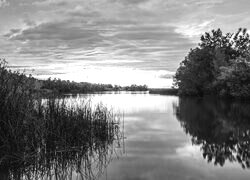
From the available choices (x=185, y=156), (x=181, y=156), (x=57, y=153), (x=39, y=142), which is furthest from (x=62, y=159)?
(x=185, y=156)

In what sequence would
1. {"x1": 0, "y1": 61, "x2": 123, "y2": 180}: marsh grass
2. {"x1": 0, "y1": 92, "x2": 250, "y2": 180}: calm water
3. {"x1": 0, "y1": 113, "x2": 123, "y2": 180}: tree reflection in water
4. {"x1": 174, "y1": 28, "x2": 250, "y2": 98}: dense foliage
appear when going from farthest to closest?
{"x1": 174, "y1": 28, "x2": 250, "y2": 98}: dense foliage < {"x1": 0, "y1": 92, "x2": 250, "y2": 180}: calm water < {"x1": 0, "y1": 61, "x2": 123, "y2": 180}: marsh grass < {"x1": 0, "y1": 113, "x2": 123, "y2": 180}: tree reflection in water

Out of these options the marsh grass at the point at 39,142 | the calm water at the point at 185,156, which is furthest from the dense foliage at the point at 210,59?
the marsh grass at the point at 39,142

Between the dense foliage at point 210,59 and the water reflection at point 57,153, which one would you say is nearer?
the water reflection at point 57,153

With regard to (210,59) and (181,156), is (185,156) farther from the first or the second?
(210,59)

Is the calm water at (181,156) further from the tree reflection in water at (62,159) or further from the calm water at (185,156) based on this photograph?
the tree reflection in water at (62,159)

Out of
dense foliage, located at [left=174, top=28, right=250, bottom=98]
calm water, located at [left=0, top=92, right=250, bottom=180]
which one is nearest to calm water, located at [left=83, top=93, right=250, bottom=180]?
calm water, located at [left=0, top=92, right=250, bottom=180]

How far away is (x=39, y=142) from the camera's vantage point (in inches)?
261

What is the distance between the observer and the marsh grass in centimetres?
567

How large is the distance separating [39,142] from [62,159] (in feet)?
2.64

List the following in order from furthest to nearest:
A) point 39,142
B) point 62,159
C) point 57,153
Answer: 1. point 57,153
2. point 39,142
3. point 62,159

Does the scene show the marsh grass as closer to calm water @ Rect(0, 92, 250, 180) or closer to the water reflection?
the water reflection

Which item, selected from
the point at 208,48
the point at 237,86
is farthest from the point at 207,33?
the point at 237,86

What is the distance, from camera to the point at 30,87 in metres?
7.04

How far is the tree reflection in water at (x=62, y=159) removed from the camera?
5.48 meters
